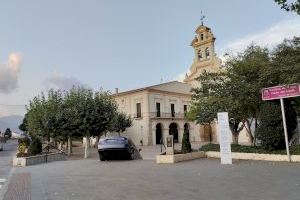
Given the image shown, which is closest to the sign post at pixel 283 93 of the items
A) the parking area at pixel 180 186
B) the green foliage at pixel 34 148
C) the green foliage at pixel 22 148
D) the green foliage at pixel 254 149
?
the green foliage at pixel 254 149

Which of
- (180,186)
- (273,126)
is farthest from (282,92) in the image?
(180,186)

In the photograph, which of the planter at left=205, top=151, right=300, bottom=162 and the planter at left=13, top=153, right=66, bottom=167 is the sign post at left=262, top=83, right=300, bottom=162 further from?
the planter at left=13, top=153, right=66, bottom=167

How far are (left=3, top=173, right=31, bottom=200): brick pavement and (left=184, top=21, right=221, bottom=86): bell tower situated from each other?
41361 millimetres

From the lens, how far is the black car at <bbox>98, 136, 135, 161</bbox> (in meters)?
18.8

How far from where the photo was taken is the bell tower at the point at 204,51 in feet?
171

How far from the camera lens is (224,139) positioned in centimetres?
1594

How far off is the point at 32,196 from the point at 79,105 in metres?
17.7

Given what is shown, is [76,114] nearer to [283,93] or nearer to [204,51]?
[283,93]

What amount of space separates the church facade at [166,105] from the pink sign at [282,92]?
34.7 metres

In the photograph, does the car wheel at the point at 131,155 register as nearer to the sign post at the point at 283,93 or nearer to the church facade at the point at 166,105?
the sign post at the point at 283,93

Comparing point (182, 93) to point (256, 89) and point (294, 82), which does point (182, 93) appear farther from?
point (294, 82)

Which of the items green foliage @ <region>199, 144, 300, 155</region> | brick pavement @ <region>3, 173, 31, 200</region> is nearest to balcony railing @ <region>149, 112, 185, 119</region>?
green foliage @ <region>199, 144, 300, 155</region>

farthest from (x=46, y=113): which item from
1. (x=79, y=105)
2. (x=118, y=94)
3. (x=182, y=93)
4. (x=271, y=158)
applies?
(x=182, y=93)

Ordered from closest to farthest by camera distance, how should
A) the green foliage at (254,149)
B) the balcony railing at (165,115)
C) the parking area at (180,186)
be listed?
the parking area at (180,186), the green foliage at (254,149), the balcony railing at (165,115)
